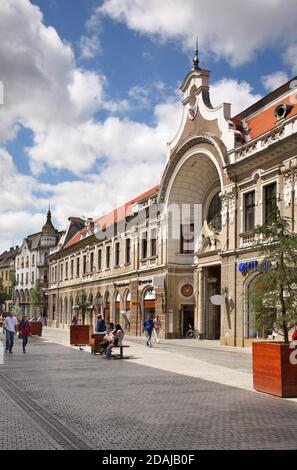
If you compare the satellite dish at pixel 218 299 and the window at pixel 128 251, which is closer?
the satellite dish at pixel 218 299

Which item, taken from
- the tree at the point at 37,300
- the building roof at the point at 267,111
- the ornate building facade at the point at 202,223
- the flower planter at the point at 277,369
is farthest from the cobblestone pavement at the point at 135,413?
the tree at the point at 37,300

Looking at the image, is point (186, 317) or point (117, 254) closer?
point (186, 317)

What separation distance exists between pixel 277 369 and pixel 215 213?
25.6 metres

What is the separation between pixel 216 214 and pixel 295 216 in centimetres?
1192

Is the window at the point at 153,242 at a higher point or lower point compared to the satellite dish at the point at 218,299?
higher

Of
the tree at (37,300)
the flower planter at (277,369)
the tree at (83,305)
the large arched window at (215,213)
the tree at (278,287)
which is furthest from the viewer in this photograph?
the tree at (37,300)

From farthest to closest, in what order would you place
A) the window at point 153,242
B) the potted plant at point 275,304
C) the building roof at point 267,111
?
the window at point 153,242 < the building roof at point 267,111 < the potted plant at point 275,304

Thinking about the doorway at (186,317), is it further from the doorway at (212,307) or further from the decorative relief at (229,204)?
the decorative relief at (229,204)

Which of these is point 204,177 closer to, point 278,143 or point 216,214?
point 216,214

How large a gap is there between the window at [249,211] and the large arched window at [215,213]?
5288 mm

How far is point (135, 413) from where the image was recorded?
10.1 m

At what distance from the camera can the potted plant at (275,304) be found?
12062mm

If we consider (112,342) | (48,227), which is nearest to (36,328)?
(112,342)

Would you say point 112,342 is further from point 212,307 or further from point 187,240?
point 187,240
